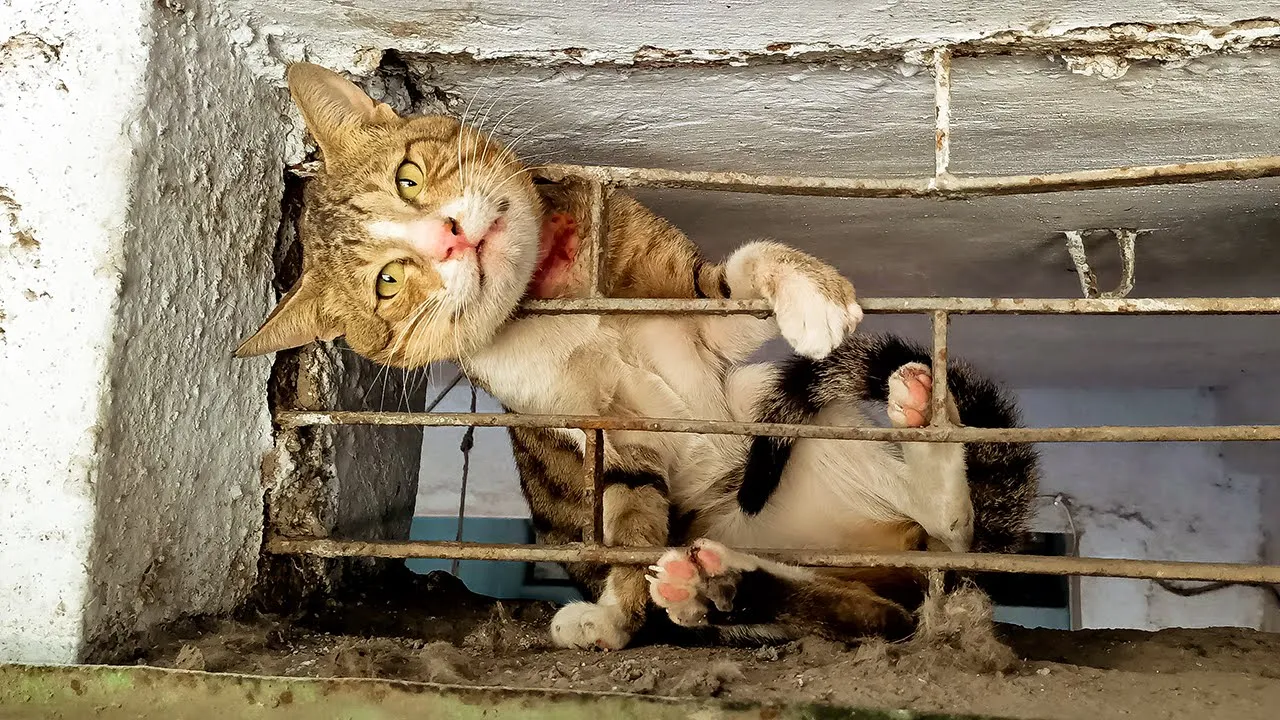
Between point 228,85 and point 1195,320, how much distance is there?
3.29 meters

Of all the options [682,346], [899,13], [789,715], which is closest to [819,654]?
[789,715]

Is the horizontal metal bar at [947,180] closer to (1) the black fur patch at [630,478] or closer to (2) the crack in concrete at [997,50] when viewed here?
(2) the crack in concrete at [997,50]

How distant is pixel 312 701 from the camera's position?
114 cm

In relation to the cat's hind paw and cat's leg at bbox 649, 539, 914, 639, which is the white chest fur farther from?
the cat's hind paw

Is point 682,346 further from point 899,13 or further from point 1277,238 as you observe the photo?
point 1277,238

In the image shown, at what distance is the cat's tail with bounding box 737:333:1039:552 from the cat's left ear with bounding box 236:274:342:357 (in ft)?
3.28

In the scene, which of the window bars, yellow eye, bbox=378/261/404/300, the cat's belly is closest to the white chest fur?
the cat's belly

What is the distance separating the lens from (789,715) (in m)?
1.08

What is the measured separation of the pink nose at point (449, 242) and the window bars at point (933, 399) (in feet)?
0.55

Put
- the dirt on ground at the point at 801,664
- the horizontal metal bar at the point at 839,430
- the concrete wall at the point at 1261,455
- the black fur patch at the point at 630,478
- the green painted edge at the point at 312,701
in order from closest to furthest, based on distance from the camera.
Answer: the green painted edge at the point at 312,701 → the dirt on ground at the point at 801,664 → the horizontal metal bar at the point at 839,430 → the black fur patch at the point at 630,478 → the concrete wall at the point at 1261,455

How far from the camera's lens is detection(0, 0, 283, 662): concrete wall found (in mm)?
1463

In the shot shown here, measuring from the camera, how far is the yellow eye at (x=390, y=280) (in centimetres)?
199

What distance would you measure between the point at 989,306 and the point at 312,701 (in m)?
1.15

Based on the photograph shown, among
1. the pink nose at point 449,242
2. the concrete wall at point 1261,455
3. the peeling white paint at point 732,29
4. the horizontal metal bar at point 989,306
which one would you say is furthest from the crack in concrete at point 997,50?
the concrete wall at point 1261,455
